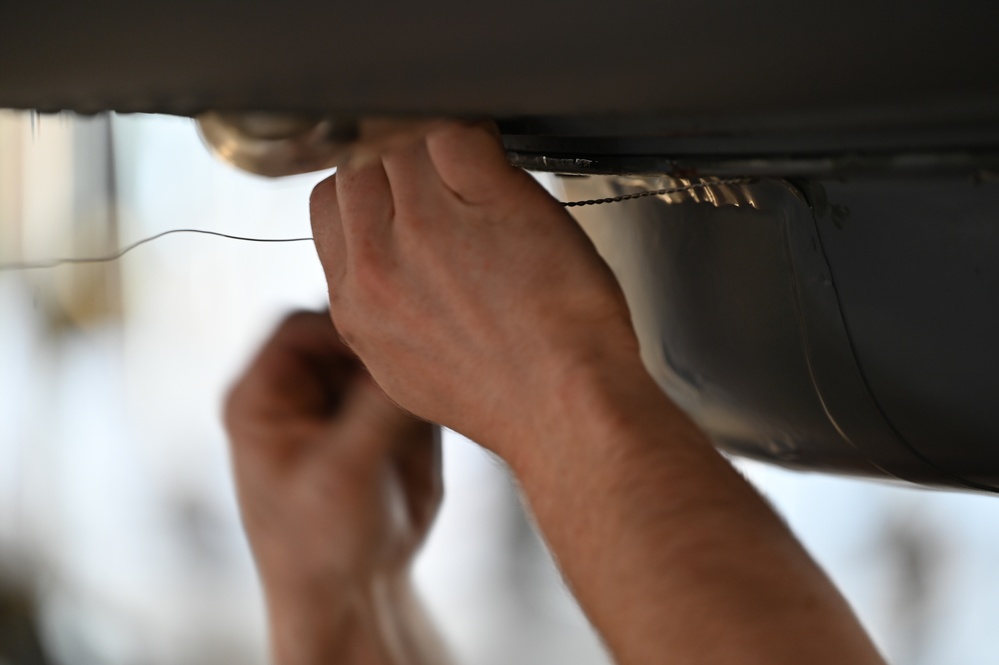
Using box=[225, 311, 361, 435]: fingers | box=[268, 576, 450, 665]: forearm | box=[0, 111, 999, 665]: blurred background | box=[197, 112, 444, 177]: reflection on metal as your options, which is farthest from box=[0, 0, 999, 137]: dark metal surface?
box=[268, 576, 450, 665]: forearm

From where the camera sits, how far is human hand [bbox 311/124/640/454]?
0.20m

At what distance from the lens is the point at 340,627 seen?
22.9 inches

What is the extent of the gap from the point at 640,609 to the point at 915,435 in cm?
7

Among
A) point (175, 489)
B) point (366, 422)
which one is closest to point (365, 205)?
point (366, 422)

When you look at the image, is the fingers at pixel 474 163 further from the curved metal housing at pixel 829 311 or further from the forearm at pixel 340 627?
the forearm at pixel 340 627

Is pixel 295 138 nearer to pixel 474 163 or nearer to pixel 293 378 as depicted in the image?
pixel 474 163

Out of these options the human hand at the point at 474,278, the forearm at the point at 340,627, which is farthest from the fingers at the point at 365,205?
the forearm at the point at 340,627

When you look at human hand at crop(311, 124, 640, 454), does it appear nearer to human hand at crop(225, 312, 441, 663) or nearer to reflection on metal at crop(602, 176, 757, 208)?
reflection on metal at crop(602, 176, 757, 208)

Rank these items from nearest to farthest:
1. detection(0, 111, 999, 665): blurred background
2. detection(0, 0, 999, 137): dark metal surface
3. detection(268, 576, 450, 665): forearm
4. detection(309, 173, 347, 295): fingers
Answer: detection(0, 0, 999, 137): dark metal surface
detection(309, 173, 347, 295): fingers
detection(0, 111, 999, 665): blurred background
detection(268, 576, 450, 665): forearm

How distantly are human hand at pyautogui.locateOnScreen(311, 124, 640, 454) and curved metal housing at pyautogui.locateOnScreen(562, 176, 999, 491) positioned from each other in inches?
0.8

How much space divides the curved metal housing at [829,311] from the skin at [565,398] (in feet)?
0.07

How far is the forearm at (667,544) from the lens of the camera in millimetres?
165

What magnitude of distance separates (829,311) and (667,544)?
5cm

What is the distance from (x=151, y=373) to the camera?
61 centimetres
